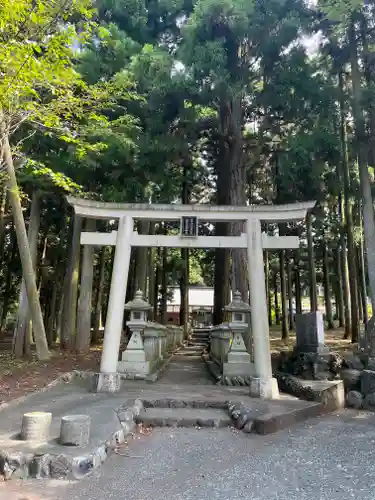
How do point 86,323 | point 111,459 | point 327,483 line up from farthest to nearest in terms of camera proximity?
point 86,323, point 111,459, point 327,483

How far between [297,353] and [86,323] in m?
6.51

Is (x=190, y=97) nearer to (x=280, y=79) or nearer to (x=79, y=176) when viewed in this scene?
(x=280, y=79)

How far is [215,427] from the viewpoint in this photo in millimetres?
6293

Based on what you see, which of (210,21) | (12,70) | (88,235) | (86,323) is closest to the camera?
(12,70)

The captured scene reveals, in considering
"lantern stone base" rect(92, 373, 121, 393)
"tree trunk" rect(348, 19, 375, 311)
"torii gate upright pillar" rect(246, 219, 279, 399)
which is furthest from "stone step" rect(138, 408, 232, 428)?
"tree trunk" rect(348, 19, 375, 311)

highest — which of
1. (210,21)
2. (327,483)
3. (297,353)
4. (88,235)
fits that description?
(210,21)

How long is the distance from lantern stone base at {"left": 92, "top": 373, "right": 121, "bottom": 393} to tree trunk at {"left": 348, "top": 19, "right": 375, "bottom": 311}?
7203 millimetres

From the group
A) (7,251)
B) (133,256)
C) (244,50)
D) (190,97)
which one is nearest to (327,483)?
(190,97)

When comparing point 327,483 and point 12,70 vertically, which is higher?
point 12,70

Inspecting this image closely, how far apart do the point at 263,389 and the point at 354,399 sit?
1.91 m

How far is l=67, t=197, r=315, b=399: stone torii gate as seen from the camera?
27.3 feet

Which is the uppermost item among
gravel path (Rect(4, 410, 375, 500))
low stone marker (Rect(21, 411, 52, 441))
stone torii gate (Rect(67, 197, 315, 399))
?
stone torii gate (Rect(67, 197, 315, 399))

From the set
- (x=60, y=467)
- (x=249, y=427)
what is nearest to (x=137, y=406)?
(x=249, y=427)

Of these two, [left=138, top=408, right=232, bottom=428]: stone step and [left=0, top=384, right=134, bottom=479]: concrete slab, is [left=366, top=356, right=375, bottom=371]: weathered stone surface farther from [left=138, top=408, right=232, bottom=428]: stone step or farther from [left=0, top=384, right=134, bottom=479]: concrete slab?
[left=0, top=384, right=134, bottom=479]: concrete slab
